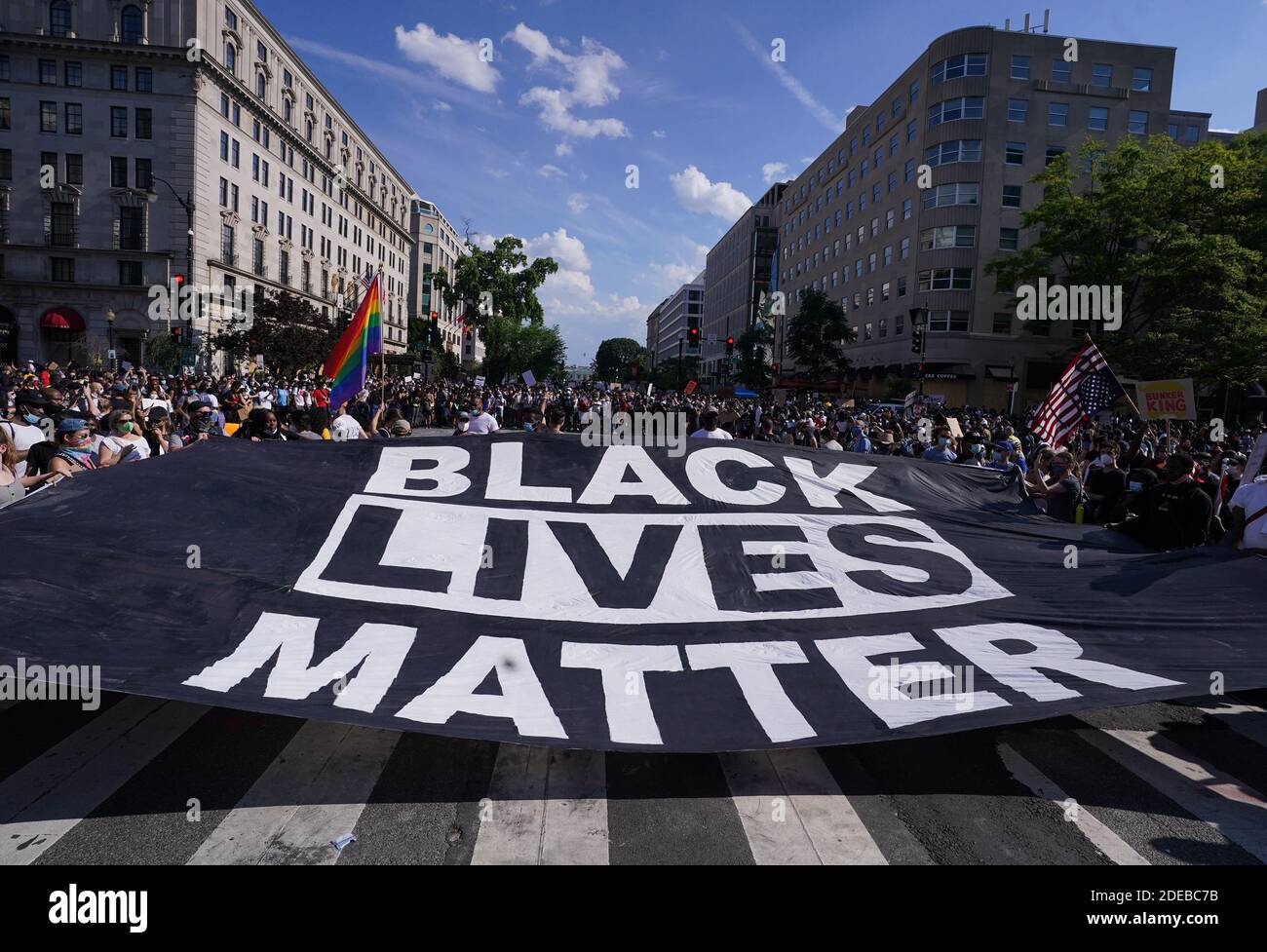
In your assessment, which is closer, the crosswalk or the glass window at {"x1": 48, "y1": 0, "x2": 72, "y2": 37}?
the crosswalk

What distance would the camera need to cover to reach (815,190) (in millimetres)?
72625

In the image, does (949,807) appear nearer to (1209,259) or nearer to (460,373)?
(1209,259)

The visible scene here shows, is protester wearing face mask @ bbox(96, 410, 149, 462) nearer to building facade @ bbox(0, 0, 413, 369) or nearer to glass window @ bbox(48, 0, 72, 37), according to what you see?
building facade @ bbox(0, 0, 413, 369)

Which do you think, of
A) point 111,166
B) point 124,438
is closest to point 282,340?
point 111,166

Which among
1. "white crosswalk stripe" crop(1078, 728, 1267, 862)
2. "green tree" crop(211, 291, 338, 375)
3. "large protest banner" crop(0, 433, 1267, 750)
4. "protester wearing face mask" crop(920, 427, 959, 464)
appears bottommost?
"white crosswalk stripe" crop(1078, 728, 1267, 862)

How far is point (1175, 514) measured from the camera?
725cm

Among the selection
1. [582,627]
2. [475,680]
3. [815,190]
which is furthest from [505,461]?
[815,190]

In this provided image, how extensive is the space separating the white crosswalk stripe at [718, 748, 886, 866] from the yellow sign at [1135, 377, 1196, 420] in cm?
1319

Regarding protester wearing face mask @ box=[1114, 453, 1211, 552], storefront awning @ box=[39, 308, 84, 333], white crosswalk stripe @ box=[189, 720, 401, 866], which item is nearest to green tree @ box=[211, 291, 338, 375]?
storefront awning @ box=[39, 308, 84, 333]

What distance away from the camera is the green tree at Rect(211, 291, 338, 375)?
4225 cm

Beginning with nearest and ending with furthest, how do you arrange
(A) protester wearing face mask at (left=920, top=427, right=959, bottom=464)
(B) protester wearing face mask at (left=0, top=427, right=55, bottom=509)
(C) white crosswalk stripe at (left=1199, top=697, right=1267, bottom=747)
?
(C) white crosswalk stripe at (left=1199, top=697, right=1267, bottom=747) → (B) protester wearing face mask at (left=0, top=427, right=55, bottom=509) → (A) protester wearing face mask at (left=920, top=427, right=959, bottom=464)

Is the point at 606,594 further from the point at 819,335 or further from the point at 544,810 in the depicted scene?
the point at 819,335

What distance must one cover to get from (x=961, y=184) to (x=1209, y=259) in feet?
57.9

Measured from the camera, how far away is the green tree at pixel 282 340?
139 ft
